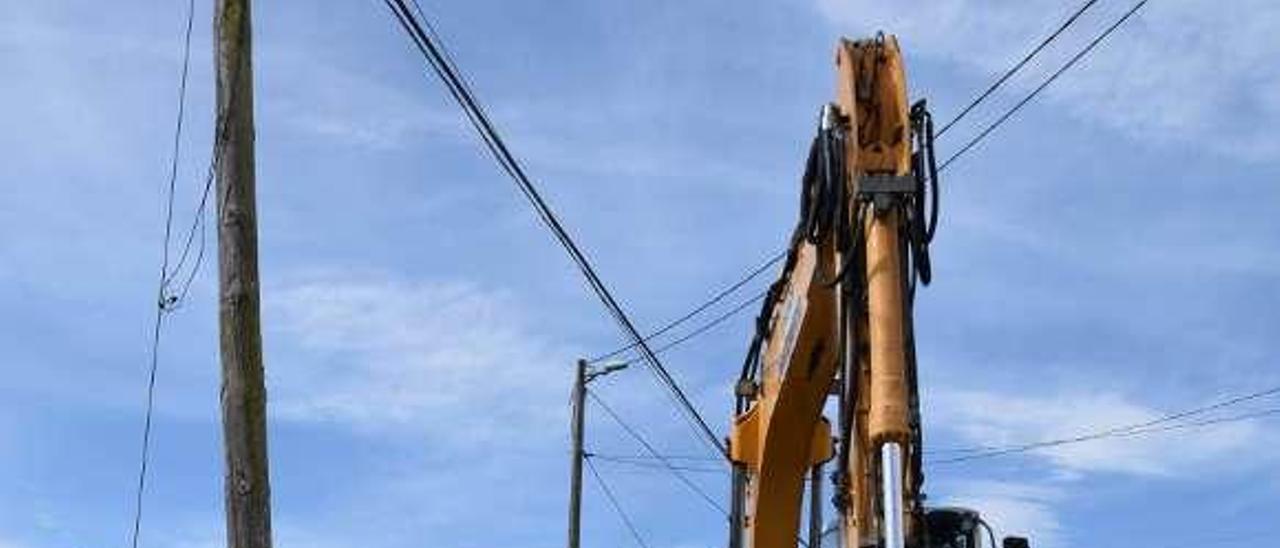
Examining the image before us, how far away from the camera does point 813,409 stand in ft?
37.8

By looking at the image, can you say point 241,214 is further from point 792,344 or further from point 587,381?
point 587,381

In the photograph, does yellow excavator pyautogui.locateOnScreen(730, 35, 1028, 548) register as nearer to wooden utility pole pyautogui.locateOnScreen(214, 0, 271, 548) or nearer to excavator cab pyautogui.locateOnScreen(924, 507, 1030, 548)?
excavator cab pyautogui.locateOnScreen(924, 507, 1030, 548)

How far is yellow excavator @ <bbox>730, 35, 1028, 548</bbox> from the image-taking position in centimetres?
770

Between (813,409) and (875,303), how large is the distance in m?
3.62

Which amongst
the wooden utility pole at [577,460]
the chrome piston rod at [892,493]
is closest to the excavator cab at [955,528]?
the chrome piston rod at [892,493]

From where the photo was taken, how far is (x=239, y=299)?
30.0 ft

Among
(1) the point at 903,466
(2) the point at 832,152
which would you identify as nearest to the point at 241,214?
(2) the point at 832,152

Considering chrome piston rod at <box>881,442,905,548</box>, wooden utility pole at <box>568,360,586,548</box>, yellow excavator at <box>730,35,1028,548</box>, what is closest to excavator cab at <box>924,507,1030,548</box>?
yellow excavator at <box>730,35,1028,548</box>

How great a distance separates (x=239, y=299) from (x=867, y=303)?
312 cm

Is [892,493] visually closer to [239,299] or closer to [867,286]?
[867,286]

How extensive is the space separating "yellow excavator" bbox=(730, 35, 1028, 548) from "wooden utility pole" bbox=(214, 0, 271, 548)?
2.85 meters

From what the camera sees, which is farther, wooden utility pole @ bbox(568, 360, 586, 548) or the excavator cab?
wooden utility pole @ bbox(568, 360, 586, 548)

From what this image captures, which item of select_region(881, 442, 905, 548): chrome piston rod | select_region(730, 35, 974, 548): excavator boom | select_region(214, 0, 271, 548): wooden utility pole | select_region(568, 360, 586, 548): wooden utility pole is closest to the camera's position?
select_region(881, 442, 905, 548): chrome piston rod

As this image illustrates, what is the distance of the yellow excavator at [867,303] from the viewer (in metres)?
7.70
